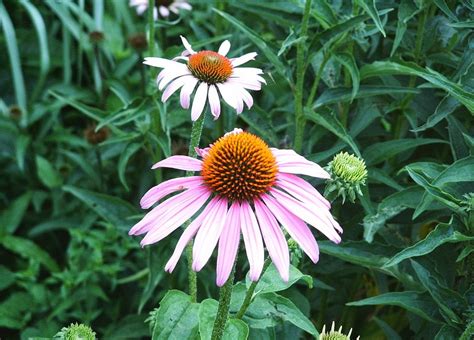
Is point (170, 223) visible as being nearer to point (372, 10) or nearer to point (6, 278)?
point (372, 10)

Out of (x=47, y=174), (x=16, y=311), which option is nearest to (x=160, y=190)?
(x=16, y=311)

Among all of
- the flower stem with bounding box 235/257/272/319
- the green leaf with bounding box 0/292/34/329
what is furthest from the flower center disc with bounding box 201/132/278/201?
the green leaf with bounding box 0/292/34/329

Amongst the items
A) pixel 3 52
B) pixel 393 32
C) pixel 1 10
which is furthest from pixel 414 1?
pixel 3 52

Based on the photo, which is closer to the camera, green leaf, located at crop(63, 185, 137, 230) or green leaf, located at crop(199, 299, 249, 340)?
green leaf, located at crop(199, 299, 249, 340)

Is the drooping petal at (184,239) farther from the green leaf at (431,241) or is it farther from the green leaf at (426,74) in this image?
the green leaf at (426,74)

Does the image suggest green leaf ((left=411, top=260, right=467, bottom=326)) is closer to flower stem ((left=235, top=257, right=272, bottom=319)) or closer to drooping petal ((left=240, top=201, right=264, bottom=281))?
flower stem ((left=235, top=257, right=272, bottom=319))

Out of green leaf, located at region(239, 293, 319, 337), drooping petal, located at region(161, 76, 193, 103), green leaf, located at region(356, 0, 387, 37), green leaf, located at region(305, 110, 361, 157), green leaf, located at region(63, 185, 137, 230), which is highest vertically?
green leaf, located at region(356, 0, 387, 37)

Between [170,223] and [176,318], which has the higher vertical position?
[170,223]
